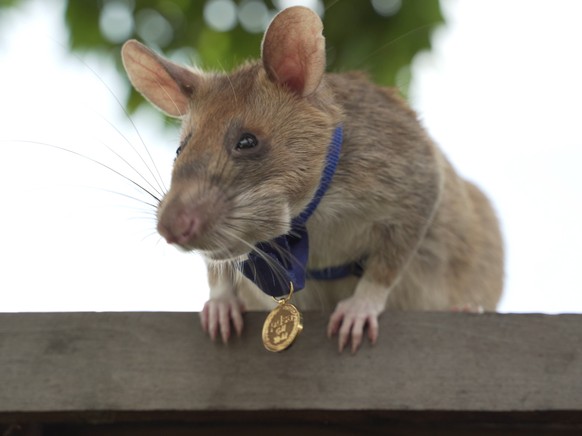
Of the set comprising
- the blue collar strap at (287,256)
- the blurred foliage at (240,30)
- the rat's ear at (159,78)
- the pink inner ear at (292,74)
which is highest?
the blurred foliage at (240,30)

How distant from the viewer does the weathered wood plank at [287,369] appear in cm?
231

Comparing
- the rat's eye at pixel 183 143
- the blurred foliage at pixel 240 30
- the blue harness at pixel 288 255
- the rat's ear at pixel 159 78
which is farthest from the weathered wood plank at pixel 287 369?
the blurred foliage at pixel 240 30

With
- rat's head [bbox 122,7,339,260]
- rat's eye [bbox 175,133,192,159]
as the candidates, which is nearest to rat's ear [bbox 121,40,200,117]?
rat's head [bbox 122,7,339,260]

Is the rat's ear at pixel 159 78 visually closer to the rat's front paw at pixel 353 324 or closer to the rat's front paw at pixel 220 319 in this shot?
the rat's front paw at pixel 220 319

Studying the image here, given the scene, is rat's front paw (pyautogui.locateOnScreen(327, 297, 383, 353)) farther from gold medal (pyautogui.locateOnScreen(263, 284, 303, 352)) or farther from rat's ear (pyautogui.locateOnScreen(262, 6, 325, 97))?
rat's ear (pyautogui.locateOnScreen(262, 6, 325, 97))

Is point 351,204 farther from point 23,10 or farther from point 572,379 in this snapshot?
point 23,10

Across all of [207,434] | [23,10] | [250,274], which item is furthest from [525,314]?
[23,10]

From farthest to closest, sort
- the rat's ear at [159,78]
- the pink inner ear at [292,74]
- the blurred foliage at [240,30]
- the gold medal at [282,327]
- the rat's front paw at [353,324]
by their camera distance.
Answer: the blurred foliage at [240,30]
the rat's ear at [159,78]
the pink inner ear at [292,74]
the rat's front paw at [353,324]
the gold medal at [282,327]

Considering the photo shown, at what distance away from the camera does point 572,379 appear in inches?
90.9

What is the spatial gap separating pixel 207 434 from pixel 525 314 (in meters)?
0.97

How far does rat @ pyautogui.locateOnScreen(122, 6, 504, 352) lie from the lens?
2318mm

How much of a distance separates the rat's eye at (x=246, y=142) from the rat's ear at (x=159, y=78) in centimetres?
35

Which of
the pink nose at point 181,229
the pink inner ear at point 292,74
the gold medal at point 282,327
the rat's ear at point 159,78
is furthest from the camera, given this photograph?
the rat's ear at point 159,78

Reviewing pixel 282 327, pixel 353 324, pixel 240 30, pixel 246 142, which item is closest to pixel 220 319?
Answer: pixel 282 327
